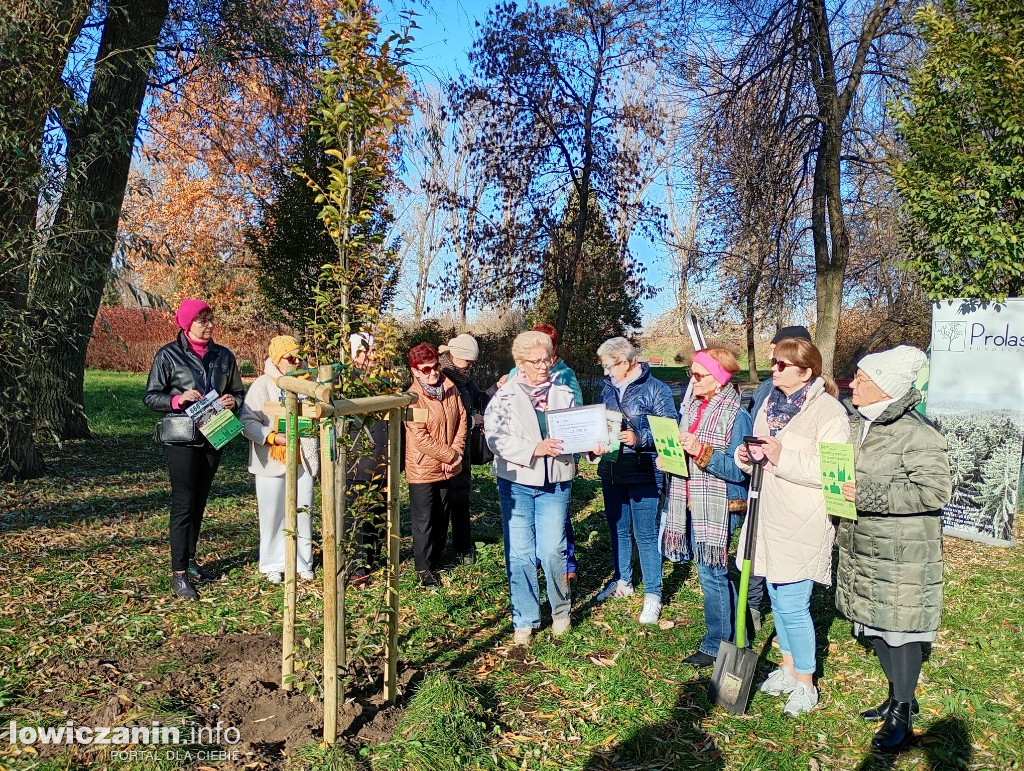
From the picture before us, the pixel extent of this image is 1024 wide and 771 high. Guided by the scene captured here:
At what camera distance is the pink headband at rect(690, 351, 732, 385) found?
4570 mm

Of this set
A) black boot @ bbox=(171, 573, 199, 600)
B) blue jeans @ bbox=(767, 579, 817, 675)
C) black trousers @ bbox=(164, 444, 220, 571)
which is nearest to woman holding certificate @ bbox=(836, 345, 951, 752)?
blue jeans @ bbox=(767, 579, 817, 675)

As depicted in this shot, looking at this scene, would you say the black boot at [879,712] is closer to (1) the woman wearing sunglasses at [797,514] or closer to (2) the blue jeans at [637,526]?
(1) the woman wearing sunglasses at [797,514]

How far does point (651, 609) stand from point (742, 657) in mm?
1277

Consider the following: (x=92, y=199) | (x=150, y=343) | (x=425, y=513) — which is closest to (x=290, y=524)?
(x=425, y=513)

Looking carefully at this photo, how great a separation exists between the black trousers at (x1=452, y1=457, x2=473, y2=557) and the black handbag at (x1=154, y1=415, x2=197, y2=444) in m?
2.17

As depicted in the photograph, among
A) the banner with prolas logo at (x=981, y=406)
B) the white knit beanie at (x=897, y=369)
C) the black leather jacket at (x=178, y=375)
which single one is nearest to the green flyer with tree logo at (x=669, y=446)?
the white knit beanie at (x=897, y=369)

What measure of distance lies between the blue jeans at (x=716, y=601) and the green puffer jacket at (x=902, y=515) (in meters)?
0.90

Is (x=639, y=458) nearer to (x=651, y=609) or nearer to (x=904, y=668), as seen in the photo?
(x=651, y=609)

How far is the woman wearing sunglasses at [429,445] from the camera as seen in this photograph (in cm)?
582

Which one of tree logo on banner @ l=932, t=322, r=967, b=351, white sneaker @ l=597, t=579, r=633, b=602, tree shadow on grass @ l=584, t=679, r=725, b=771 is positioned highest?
tree logo on banner @ l=932, t=322, r=967, b=351

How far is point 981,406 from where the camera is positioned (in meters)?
7.88

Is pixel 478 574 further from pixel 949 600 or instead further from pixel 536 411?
pixel 949 600

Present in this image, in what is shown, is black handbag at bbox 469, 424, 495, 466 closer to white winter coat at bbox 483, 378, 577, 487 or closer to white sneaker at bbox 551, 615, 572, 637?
white winter coat at bbox 483, 378, 577, 487

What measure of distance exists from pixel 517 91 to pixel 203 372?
1399cm
